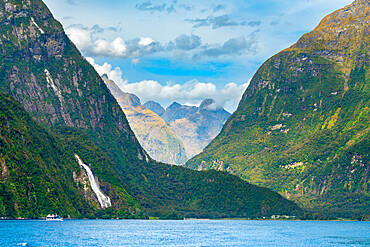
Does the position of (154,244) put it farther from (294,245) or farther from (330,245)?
→ (330,245)

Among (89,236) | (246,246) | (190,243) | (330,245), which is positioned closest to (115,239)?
(89,236)

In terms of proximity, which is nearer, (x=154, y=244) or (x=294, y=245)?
(x=154, y=244)

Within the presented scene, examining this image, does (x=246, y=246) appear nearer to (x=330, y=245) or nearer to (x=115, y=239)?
(x=330, y=245)

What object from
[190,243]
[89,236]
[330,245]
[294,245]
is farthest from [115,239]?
[330,245]

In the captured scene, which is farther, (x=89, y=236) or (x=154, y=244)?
(x=89, y=236)

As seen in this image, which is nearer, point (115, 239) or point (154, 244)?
point (154, 244)

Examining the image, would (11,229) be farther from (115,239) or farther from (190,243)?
(190,243)

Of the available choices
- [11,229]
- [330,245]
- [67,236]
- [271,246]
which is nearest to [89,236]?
[67,236]

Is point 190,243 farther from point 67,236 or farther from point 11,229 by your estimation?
point 11,229
